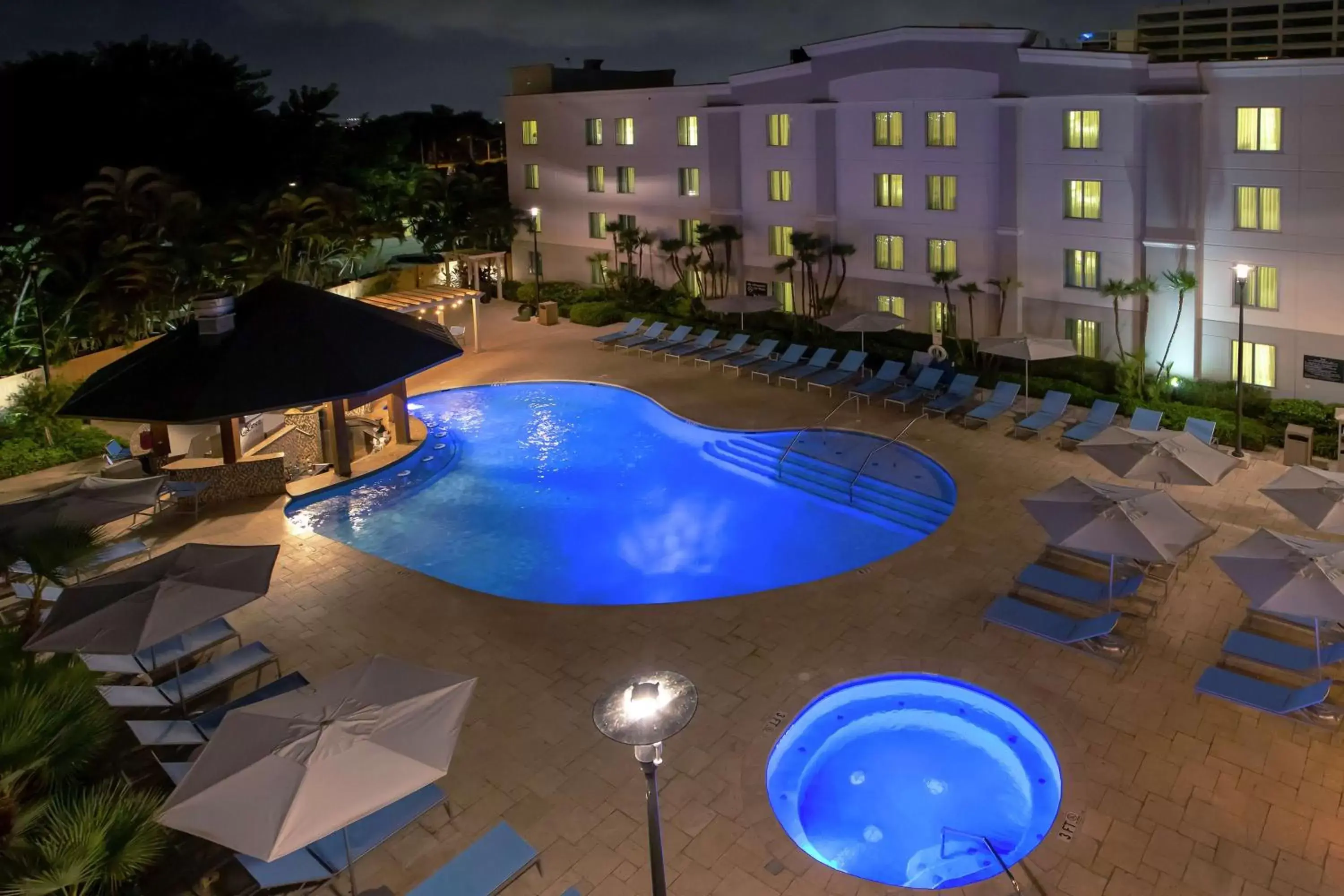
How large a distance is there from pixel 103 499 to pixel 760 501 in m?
10.9

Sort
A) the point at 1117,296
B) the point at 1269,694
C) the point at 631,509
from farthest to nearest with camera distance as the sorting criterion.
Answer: the point at 1117,296, the point at 631,509, the point at 1269,694

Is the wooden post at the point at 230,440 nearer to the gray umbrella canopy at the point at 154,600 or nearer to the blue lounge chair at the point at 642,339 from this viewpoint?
the gray umbrella canopy at the point at 154,600

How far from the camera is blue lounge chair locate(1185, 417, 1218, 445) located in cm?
1767

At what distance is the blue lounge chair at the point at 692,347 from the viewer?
27938mm

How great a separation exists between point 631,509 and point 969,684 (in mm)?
8458

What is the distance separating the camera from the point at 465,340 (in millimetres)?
30719

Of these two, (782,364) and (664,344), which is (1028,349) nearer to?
(782,364)

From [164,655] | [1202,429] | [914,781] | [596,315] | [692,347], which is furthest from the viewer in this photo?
[596,315]

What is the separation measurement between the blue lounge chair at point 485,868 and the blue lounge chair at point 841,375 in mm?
16644

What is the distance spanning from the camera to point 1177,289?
2252cm

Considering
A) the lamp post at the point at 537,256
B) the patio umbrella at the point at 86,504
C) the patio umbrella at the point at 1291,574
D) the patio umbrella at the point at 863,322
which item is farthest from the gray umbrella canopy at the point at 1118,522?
the lamp post at the point at 537,256

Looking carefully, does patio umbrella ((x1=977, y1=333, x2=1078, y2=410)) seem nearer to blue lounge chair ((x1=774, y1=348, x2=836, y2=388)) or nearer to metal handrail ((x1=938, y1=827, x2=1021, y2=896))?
blue lounge chair ((x1=774, y1=348, x2=836, y2=388))

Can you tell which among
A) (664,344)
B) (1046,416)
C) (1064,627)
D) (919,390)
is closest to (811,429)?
(919,390)

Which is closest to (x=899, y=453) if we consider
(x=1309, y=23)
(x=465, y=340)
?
(x=465, y=340)
